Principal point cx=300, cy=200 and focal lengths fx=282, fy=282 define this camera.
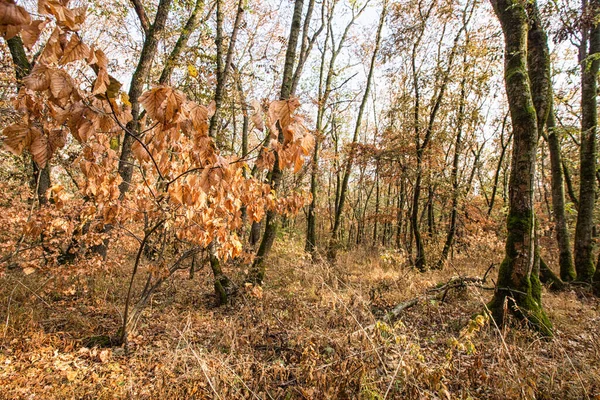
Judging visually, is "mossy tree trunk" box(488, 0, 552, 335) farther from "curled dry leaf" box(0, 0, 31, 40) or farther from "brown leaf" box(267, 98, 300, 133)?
"curled dry leaf" box(0, 0, 31, 40)

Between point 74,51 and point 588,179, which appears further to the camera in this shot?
point 588,179

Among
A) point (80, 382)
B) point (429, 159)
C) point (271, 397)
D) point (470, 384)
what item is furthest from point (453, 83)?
point (80, 382)

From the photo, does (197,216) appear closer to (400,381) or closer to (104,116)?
(104,116)

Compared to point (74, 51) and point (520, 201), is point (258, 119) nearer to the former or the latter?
point (74, 51)

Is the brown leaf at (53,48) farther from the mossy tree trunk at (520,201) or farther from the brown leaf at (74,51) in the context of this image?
the mossy tree trunk at (520,201)

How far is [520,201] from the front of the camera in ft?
11.9

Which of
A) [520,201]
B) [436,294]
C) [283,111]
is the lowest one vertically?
[436,294]

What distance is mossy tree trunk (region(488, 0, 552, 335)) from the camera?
3.57 m

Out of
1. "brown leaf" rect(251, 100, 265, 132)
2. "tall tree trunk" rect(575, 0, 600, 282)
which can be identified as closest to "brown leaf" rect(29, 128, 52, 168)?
"brown leaf" rect(251, 100, 265, 132)

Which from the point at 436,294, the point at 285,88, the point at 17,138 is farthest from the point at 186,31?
the point at 436,294

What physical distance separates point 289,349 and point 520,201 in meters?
3.48

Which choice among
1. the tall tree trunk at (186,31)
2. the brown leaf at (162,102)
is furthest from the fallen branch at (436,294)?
the tall tree trunk at (186,31)

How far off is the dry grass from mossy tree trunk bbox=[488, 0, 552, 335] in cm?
30

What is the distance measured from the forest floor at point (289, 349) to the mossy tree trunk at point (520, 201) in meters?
0.39
